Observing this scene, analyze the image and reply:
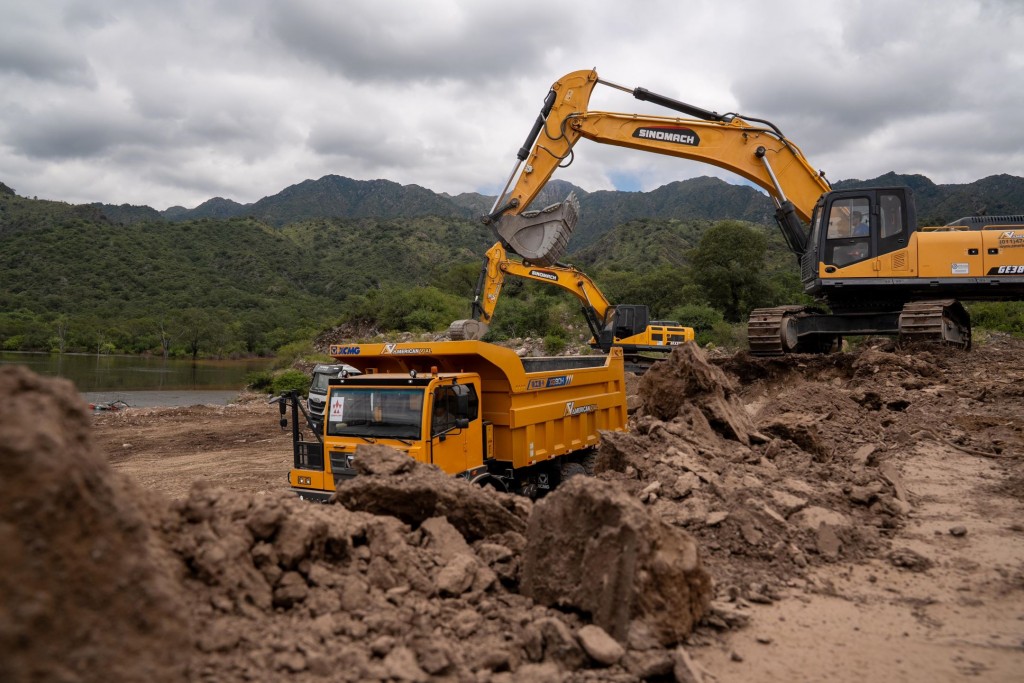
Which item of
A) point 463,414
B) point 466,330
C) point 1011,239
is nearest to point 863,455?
point 463,414

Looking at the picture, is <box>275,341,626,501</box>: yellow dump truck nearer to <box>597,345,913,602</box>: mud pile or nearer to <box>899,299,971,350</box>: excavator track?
<box>597,345,913,602</box>: mud pile

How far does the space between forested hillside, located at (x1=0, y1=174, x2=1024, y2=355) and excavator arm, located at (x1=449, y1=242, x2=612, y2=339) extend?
1857 millimetres

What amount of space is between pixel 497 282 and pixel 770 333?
5.48m

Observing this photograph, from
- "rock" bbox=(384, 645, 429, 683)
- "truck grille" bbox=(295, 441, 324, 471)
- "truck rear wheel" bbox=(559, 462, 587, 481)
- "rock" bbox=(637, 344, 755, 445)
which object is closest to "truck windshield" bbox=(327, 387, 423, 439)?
"truck grille" bbox=(295, 441, 324, 471)

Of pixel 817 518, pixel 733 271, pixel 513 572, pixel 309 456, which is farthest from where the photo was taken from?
pixel 733 271

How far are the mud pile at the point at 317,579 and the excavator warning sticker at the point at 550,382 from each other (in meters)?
3.43

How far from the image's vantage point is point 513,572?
3.95 m

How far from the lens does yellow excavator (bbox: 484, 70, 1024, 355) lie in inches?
469

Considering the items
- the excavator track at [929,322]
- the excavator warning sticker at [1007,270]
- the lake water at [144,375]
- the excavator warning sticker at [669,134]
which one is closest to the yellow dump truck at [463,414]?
the excavator track at [929,322]

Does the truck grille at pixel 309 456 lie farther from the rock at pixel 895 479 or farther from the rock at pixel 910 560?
the rock at pixel 895 479

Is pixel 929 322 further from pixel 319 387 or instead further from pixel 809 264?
pixel 319 387

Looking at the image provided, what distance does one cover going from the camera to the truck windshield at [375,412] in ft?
21.4

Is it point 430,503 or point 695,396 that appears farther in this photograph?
point 695,396

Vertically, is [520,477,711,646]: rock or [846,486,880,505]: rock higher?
[520,477,711,646]: rock
